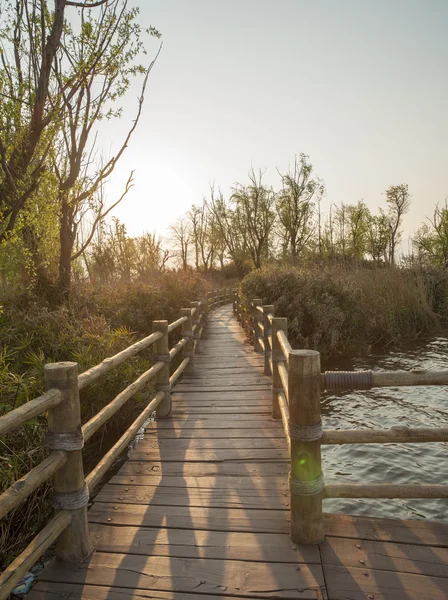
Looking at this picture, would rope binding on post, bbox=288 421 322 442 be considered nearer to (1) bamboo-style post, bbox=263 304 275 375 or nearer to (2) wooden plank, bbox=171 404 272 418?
(2) wooden plank, bbox=171 404 272 418

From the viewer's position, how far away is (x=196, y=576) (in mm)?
2266

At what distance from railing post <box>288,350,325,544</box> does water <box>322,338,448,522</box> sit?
5.97ft

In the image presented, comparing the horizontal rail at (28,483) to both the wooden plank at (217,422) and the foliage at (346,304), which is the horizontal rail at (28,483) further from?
the foliage at (346,304)

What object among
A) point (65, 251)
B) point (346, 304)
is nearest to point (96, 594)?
point (65, 251)

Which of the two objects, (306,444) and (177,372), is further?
(177,372)

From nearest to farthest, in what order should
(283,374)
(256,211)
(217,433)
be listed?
(283,374) → (217,433) → (256,211)

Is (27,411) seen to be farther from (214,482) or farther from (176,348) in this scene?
(176,348)

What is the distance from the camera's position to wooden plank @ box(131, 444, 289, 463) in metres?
3.79

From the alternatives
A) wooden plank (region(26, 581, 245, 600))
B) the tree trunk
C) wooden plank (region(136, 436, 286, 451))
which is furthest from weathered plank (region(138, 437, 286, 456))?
the tree trunk

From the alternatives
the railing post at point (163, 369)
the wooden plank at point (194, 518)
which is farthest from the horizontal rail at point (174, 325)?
the wooden plank at point (194, 518)

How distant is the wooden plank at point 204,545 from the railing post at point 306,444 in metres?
0.13

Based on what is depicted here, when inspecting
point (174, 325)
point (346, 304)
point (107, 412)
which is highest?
point (174, 325)

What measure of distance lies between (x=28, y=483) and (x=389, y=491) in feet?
6.50

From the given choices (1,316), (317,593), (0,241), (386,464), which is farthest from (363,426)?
(1,316)
